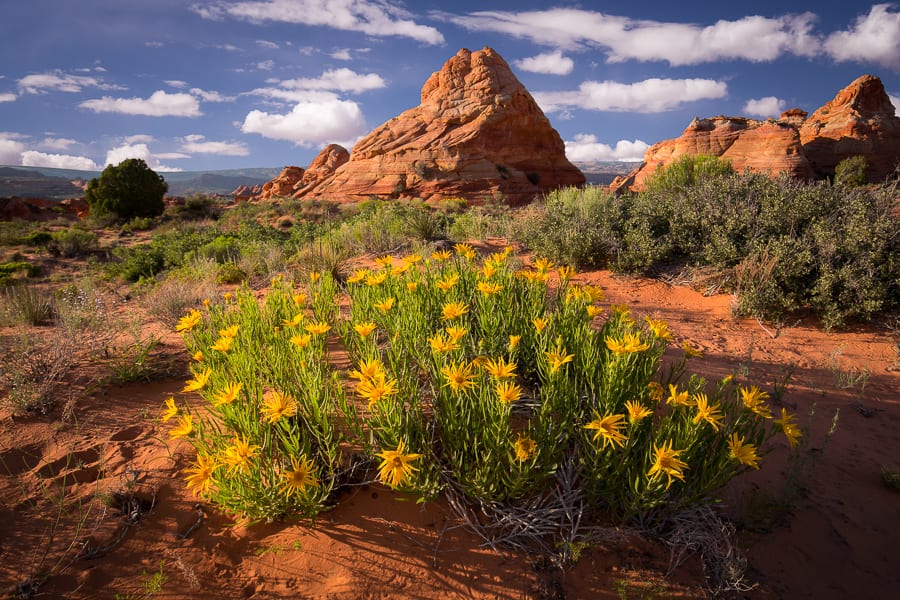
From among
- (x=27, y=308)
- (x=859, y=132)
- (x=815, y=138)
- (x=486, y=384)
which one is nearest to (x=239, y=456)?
(x=486, y=384)

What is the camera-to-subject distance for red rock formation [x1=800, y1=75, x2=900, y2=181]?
3541 centimetres

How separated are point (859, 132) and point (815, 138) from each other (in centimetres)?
299

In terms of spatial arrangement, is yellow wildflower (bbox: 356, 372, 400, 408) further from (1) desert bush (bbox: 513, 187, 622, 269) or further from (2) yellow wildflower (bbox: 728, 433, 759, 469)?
(1) desert bush (bbox: 513, 187, 622, 269)

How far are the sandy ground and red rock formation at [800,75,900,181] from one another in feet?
152

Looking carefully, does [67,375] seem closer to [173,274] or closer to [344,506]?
[344,506]

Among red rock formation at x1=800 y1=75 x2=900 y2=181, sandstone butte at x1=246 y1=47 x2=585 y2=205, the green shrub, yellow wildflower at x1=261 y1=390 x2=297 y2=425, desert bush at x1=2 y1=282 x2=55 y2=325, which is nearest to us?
yellow wildflower at x1=261 y1=390 x2=297 y2=425

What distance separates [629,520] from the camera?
198cm

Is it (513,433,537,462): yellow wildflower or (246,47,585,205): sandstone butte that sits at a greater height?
(246,47,585,205): sandstone butte

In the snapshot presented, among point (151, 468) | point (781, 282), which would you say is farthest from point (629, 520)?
point (781, 282)

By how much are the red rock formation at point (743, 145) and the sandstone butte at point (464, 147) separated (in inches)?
361

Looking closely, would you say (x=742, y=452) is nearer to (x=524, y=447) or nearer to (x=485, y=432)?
(x=524, y=447)

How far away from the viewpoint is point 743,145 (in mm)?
36031

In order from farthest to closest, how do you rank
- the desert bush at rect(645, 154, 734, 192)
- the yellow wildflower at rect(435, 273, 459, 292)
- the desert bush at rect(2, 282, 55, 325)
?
the desert bush at rect(645, 154, 734, 192) < the desert bush at rect(2, 282, 55, 325) < the yellow wildflower at rect(435, 273, 459, 292)

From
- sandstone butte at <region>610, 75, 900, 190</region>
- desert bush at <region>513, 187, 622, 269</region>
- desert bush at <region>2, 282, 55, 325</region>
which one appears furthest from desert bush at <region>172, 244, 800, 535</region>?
sandstone butte at <region>610, 75, 900, 190</region>
